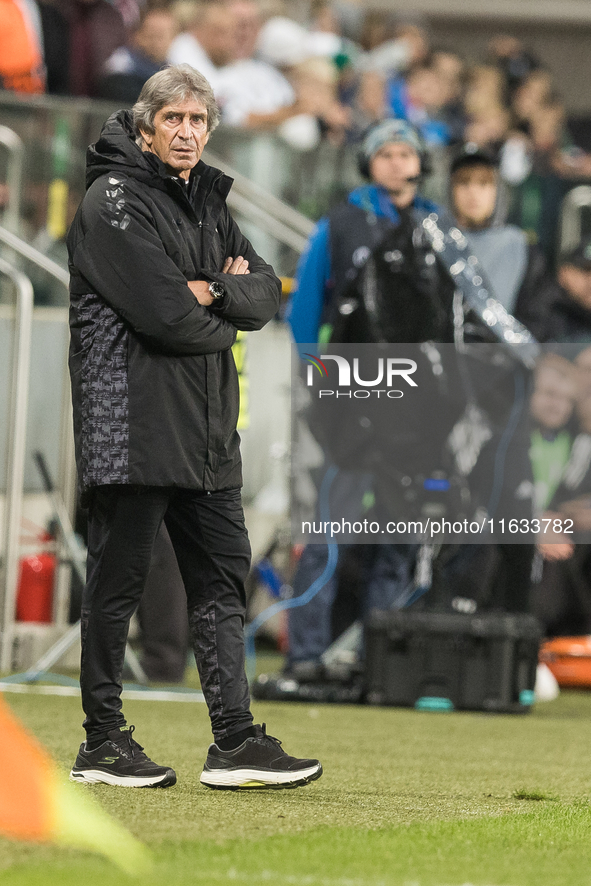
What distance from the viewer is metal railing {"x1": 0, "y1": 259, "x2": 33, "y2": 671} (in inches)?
292

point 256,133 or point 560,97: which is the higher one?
point 560,97

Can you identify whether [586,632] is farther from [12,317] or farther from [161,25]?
[161,25]

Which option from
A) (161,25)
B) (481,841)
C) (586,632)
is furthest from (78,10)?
(481,841)

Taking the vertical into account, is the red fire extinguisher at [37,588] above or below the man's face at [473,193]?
below

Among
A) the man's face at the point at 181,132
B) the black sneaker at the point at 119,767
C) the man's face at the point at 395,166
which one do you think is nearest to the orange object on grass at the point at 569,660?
the man's face at the point at 395,166

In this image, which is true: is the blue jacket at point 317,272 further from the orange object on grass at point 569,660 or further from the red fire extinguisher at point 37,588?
the orange object on grass at point 569,660

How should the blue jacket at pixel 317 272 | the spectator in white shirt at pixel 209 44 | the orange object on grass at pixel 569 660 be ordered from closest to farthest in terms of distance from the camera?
the blue jacket at pixel 317 272 → the orange object on grass at pixel 569 660 → the spectator in white shirt at pixel 209 44

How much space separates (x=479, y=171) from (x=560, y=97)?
27.5ft

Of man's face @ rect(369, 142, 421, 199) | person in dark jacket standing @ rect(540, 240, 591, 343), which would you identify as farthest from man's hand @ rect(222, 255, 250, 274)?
person in dark jacket standing @ rect(540, 240, 591, 343)

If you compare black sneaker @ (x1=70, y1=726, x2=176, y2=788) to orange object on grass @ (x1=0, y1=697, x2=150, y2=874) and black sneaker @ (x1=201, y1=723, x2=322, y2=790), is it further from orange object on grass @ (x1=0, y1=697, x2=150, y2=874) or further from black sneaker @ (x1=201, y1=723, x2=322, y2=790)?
orange object on grass @ (x1=0, y1=697, x2=150, y2=874)

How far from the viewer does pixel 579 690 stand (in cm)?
818

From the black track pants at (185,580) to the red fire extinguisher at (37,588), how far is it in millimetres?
3658

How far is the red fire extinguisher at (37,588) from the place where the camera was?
25.4 ft

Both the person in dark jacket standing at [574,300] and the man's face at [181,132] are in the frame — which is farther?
the person in dark jacket standing at [574,300]
